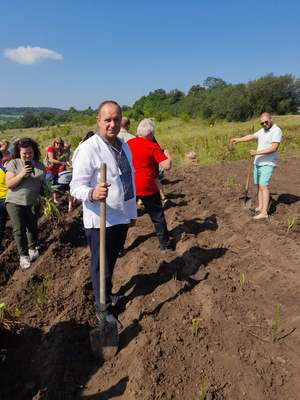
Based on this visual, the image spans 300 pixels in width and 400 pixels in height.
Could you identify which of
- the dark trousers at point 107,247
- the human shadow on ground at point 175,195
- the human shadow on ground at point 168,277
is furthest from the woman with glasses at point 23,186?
the human shadow on ground at point 175,195

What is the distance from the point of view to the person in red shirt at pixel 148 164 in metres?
4.31

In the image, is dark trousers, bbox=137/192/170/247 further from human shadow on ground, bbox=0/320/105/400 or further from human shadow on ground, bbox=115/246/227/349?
human shadow on ground, bbox=0/320/105/400

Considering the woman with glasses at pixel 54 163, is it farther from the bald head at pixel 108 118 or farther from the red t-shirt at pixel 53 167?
the bald head at pixel 108 118

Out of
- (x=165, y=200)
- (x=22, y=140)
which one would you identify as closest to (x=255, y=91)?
(x=165, y=200)

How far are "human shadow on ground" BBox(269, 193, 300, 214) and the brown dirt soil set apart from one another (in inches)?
30.2

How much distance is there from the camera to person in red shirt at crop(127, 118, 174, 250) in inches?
170

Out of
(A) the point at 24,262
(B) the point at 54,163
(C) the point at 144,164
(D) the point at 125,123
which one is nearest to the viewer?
(C) the point at 144,164

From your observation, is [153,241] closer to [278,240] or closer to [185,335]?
[278,240]

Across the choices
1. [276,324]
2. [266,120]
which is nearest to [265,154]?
[266,120]

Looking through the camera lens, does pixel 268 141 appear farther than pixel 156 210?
Yes

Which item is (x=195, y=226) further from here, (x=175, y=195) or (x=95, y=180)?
(x=95, y=180)

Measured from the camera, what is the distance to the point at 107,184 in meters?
2.67

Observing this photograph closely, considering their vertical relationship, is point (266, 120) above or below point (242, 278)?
above

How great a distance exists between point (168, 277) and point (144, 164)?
1.41 metres
